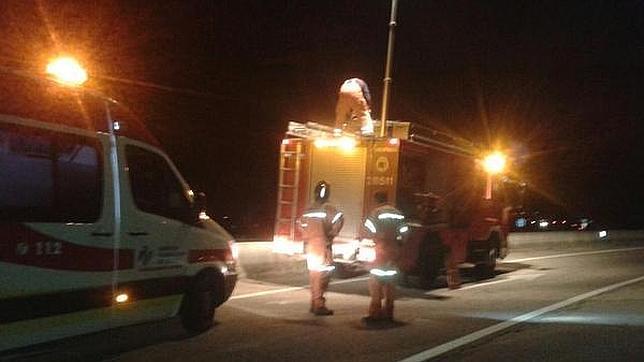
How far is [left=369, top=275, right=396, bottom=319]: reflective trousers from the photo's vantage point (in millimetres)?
10406

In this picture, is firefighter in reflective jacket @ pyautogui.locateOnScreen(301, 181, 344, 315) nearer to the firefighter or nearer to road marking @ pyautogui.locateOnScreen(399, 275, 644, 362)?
road marking @ pyautogui.locateOnScreen(399, 275, 644, 362)

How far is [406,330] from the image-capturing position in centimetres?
977

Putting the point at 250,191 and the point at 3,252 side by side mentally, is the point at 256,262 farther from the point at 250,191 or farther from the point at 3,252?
the point at 250,191

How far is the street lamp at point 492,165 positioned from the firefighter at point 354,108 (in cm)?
359

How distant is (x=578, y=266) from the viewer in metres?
20.2

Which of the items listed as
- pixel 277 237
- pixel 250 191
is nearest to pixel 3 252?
pixel 277 237

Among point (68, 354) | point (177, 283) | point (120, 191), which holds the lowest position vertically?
point (68, 354)

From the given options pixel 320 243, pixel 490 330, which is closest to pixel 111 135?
pixel 320 243

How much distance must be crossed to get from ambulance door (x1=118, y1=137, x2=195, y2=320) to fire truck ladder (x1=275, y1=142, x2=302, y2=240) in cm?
603

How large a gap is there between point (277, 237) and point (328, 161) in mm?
1702

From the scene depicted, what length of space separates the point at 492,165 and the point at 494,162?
10 cm

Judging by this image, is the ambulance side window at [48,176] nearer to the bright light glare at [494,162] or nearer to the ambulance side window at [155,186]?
the ambulance side window at [155,186]

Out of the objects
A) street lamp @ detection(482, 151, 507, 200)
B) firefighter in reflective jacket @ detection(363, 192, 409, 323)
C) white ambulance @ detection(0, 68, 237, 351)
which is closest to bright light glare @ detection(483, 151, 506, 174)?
street lamp @ detection(482, 151, 507, 200)

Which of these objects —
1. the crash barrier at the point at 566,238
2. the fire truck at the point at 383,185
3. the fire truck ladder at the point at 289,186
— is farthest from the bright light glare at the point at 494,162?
the crash barrier at the point at 566,238
